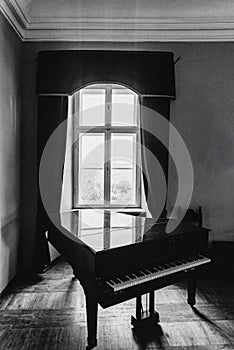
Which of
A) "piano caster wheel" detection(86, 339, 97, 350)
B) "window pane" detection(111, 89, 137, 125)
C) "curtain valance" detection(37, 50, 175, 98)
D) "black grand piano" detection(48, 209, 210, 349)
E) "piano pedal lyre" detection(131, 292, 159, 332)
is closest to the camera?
"black grand piano" detection(48, 209, 210, 349)

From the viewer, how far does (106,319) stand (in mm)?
3217

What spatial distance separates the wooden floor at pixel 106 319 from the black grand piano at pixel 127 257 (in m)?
0.20

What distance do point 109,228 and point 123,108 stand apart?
2.26 meters

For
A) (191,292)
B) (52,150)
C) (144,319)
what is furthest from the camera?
(52,150)

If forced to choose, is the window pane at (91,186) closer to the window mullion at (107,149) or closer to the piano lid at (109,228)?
the window mullion at (107,149)

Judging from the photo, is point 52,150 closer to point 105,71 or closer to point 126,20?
point 105,71

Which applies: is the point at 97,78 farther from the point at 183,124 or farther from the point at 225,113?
the point at 225,113

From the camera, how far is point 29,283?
4.08m

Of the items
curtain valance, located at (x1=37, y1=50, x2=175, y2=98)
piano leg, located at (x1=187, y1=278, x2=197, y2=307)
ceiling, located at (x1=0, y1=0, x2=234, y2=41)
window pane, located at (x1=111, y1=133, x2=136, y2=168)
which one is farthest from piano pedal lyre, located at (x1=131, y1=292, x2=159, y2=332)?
ceiling, located at (x1=0, y1=0, x2=234, y2=41)

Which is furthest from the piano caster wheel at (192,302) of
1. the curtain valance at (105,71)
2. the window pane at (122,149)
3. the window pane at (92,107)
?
the window pane at (92,107)

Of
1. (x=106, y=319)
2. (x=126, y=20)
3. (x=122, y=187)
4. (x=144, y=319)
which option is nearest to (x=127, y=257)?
(x=144, y=319)

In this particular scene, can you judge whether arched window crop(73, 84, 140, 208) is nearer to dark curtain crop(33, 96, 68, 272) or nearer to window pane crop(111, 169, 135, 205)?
window pane crop(111, 169, 135, 205)

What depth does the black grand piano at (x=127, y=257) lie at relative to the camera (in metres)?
2.53

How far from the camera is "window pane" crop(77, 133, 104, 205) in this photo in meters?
5.01
